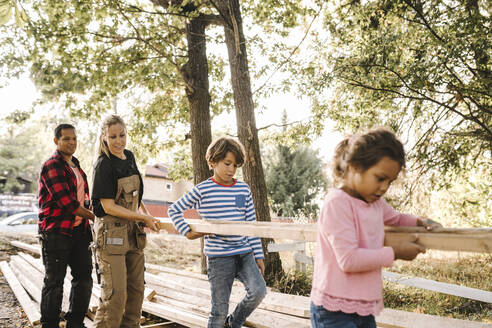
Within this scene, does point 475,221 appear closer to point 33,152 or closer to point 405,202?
point 405,202

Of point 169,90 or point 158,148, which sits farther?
point 158,148

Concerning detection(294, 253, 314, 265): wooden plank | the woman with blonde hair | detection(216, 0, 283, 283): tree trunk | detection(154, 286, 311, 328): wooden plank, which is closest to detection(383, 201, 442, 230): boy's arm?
the woman with blonde hair

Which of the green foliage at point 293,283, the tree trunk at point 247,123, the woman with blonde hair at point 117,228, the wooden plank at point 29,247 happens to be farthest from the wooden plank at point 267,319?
the wooden plank at point 29,247

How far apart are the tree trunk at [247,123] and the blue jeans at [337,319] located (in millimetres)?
5362

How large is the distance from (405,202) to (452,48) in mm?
3867

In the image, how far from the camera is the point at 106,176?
10.5 ft

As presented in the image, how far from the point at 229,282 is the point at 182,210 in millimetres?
668

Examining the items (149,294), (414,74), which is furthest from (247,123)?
(149,294)

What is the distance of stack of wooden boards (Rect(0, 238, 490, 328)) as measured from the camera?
3.93 m

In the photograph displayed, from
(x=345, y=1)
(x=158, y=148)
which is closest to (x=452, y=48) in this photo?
(x=345, y=1)

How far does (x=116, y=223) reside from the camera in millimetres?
3240

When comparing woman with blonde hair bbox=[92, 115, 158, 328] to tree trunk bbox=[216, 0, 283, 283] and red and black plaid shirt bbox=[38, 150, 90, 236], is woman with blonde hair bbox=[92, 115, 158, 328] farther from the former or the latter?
tree trunk bbox=[216, 0, 283, 283]

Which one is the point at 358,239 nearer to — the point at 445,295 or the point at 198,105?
the point at 445,295

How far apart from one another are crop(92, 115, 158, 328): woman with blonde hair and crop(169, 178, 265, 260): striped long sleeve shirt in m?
0.30
